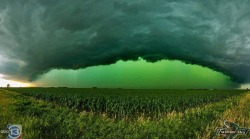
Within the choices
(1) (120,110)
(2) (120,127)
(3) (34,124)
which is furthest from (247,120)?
(1) (120,110)

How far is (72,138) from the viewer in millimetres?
16609

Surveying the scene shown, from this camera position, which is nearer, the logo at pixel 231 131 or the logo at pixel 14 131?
the logo at pixel 231 131

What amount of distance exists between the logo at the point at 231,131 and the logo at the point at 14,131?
26.0 ft

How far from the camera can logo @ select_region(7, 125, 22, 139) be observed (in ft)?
51.8

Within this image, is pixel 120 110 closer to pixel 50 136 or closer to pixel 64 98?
pixel 64 98

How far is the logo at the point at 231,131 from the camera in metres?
15.4

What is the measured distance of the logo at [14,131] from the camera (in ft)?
51.8

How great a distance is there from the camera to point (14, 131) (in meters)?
16.0

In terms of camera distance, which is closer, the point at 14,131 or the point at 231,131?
the point at 231,131

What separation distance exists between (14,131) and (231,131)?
8.60 meters

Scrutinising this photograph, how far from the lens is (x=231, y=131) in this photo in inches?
615

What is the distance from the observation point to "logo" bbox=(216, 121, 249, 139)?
50.5 feet

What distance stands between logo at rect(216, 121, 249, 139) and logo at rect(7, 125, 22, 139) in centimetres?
793

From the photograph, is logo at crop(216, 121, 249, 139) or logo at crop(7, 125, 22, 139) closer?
logo at crop(216, 121, 249, 139)
